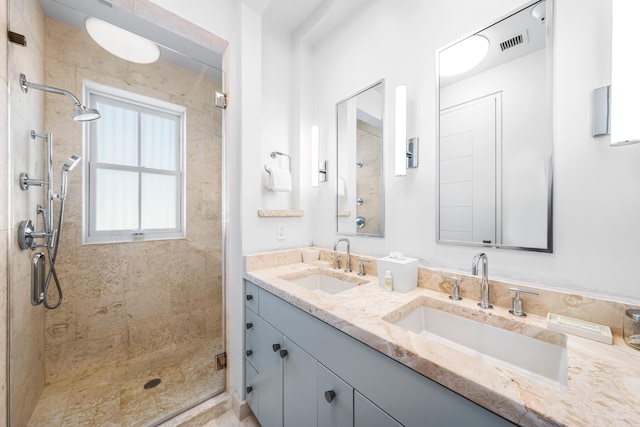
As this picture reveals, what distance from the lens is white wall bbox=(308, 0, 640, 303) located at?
2.45 feet

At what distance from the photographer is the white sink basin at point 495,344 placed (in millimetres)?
720

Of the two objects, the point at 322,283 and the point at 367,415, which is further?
the point at 322,283

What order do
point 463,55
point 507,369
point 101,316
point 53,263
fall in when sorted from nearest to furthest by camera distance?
point 507,369 < point 463,55 < point 53,263 < point 101,316

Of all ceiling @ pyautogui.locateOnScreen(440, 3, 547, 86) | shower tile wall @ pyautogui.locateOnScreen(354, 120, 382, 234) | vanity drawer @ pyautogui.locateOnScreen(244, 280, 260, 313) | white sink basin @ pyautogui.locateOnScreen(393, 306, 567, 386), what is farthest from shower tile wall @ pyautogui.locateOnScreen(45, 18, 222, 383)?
ceiling @ pyautogui.locateOnScreen(440, 3, 547, 86)

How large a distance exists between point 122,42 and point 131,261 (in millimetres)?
1497

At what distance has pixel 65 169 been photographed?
4.80 ft

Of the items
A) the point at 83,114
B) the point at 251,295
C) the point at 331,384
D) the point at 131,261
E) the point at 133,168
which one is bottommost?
the point at 331,384

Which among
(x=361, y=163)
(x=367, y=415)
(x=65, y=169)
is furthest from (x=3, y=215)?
(x=361, y=163)

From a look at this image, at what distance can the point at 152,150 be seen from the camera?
1.79 m

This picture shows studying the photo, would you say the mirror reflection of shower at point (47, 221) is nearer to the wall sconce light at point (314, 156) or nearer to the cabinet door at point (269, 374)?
the cabinet door at point (269, 374)

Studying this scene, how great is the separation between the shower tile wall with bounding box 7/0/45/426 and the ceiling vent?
6.72ft

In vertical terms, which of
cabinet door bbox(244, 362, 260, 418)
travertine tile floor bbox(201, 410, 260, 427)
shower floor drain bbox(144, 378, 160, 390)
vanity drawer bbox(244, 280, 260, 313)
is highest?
vanity drawer bbox(244, 280, 260, 313)

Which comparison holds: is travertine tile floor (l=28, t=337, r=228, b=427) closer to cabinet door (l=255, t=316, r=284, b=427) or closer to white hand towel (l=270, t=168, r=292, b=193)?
cabinet door (l=255, t=316, r=284, b=427)

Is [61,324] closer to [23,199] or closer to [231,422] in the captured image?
[23,199]
